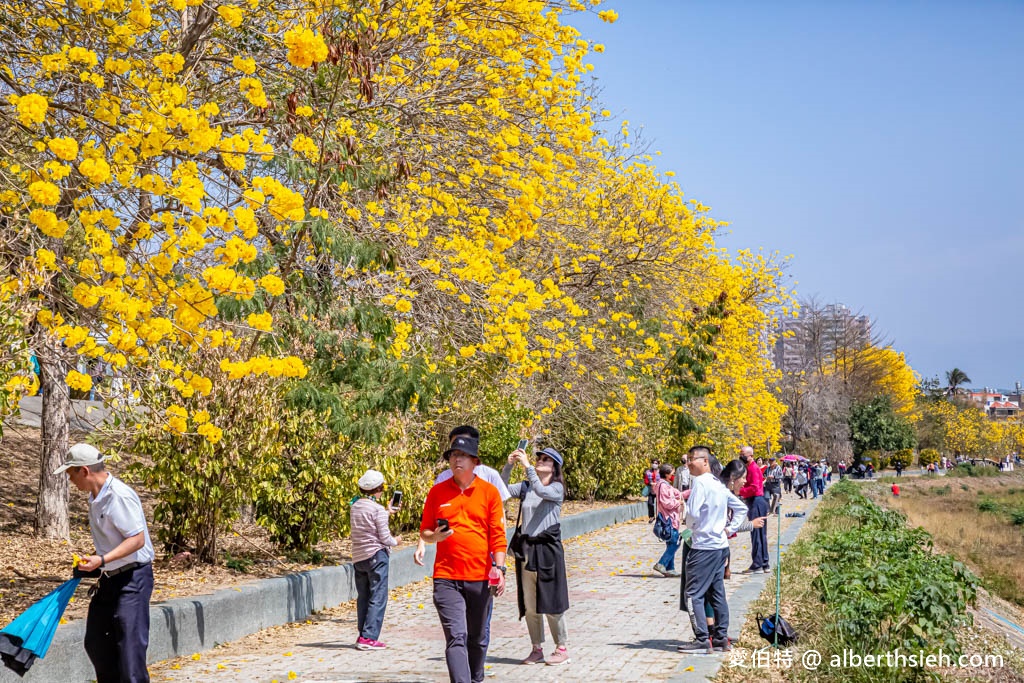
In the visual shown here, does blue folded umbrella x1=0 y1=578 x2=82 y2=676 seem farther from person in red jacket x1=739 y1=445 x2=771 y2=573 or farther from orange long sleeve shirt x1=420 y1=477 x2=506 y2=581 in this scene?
person in red jacket x1=739 y1=445 x2=771 y2=573

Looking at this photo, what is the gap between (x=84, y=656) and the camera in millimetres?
7191

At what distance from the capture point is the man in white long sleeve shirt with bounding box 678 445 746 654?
339 inches

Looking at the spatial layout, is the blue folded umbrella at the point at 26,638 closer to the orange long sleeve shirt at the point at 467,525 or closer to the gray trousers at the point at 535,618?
the orange long sleeve shirt at the point at 467,525

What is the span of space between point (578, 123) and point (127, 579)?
33.4ft

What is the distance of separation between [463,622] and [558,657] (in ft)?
6.13

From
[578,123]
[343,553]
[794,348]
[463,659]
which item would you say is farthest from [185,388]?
[794,348]

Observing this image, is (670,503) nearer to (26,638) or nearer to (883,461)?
(26,638)

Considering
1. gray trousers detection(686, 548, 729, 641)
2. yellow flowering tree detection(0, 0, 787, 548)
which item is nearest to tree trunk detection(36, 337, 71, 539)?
yellow flowering tree detection(0, 0, 787, 548)

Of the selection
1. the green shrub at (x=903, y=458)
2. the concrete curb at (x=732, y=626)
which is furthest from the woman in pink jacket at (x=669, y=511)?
the green shrub at (x=903, y=458)

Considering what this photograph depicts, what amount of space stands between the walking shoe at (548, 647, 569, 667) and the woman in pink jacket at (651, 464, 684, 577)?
6174mm

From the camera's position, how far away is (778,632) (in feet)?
27.7

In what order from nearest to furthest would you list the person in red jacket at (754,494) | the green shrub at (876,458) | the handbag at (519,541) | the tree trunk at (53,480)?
the handbag at (519,541)
the tree trunk at (53,480)
the person in red jacket at (754,494)
the green shrub at (876,458)

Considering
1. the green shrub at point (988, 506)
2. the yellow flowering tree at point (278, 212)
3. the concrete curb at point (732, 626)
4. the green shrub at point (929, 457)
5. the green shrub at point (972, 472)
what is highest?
the yellow flowering tree at point (278, 212)

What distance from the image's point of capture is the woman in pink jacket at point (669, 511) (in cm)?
1452
